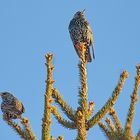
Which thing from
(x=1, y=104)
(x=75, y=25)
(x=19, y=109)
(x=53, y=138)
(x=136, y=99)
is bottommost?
(x=53, y=138)

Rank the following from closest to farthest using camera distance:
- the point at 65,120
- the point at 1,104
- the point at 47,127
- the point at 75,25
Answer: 1. the point at 47,127
2. the point at 65,120
3. the point at 1,104
4. the point at 75,25

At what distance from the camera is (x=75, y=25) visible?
843 cm

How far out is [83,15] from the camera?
898 cm

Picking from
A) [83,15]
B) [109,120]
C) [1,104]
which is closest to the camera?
[109,120]

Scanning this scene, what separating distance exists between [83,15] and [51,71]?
6.12m

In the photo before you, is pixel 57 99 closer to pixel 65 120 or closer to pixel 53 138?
pixel 65 120

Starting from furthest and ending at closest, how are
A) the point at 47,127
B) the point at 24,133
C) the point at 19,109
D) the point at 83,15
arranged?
the point at 83,15, the point at 19,109, the point at 24,133, the point at 47,127

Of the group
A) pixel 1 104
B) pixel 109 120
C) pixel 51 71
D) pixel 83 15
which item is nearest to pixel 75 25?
pixel 83 15

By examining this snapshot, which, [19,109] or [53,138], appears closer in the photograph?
[53,138]

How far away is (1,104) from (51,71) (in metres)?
4.04

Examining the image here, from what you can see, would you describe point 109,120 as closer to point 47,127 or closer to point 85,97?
point 85,97

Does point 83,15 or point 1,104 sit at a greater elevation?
point 83,15

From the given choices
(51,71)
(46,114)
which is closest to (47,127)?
(46,114)

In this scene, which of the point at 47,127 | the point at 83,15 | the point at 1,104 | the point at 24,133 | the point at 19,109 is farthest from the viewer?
the point at 83,15
